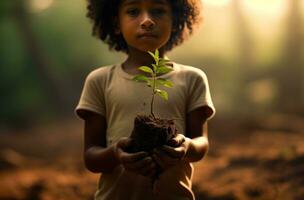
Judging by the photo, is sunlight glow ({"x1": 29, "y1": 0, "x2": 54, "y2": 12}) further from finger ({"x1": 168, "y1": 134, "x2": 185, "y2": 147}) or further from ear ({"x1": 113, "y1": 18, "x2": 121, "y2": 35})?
finger ({"x1": 168, "y1": 134, "x2": 185, "y2": 147})

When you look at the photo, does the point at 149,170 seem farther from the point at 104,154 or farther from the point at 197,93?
the point at 197,93

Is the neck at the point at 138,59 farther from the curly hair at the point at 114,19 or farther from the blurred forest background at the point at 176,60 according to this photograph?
the blurred forest background at the point at 176,60

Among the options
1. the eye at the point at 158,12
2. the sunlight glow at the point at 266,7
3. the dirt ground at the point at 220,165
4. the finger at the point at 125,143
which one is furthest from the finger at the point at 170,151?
the sunlight glow at the point at 266,7

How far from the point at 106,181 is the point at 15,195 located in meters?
2.01

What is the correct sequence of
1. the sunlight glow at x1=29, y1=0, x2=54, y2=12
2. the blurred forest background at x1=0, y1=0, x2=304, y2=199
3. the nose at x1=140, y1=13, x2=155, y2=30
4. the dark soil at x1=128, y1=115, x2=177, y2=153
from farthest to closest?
the sunlight glow at x1=29, y1=0, x2=54, y2=12 → the blurred forest background at x1=0, y1=0, x2=304, y2=199 → the nose at x1=140, y1=13, x2=155, y2=30 → the dark soil at x1=128, y1=115, x2=177, y2=153

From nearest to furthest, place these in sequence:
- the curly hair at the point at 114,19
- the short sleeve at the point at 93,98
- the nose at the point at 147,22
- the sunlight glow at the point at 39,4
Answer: the nose at the point at 147,22 → the short sleeve at the point at 93,98 → the curly hair at the point at 114,19 → the sunlight glow at the point at 39,4

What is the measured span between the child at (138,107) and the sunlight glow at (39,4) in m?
5.54

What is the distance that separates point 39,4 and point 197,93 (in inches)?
230

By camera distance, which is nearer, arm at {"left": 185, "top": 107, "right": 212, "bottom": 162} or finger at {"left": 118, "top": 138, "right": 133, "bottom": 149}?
finger at {"left": 118, "top": 138, "right": 133, "bottom": 149}

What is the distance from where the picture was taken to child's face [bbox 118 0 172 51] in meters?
2.13

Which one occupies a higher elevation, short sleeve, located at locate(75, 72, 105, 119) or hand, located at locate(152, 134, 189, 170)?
short sleeve, located at locate(75, 72, 105, 119)

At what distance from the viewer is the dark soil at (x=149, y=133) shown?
1840 mm

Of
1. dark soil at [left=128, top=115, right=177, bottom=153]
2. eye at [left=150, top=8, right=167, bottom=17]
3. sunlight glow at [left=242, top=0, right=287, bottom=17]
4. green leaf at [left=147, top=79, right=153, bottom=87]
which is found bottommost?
dark soil at [left=128, top=115, right=177, bottom=153]

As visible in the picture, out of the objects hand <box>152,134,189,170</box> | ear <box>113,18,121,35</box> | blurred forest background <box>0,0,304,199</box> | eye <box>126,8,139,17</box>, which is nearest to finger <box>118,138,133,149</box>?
hand <box>152,134,189,170</box>
